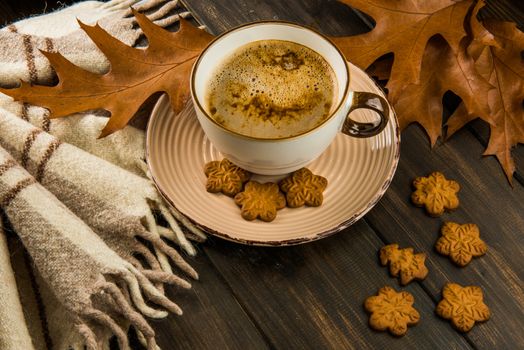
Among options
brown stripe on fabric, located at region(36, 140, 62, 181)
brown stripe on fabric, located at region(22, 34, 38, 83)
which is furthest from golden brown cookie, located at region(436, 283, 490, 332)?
brown stripe on fabric, located at region(22, 34, 38, 83)

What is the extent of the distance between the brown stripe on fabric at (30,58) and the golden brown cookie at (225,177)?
365mm

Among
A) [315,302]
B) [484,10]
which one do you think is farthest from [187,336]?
[484,10]

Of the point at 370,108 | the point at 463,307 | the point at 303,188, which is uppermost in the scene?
the point at 370,108

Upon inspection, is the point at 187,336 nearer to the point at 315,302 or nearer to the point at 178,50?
the point at 315,302

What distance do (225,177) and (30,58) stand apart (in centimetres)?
43

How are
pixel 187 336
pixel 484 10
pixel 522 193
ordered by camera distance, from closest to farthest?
1. pixel 187 336
2. pixel 522 193
3. pixel 484 10

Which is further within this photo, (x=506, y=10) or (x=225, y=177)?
(x=506, y=10)

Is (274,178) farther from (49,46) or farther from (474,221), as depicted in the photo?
(49,46)

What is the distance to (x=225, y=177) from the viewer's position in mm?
981

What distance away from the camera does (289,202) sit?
96 cm

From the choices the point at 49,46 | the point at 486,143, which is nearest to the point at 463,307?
the point at 486,143

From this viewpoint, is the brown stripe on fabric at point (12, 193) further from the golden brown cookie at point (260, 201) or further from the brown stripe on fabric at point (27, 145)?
the golden brown cookie at point (260, 201)

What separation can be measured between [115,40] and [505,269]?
29.1 inches

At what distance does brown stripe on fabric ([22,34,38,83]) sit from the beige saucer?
25 cm
